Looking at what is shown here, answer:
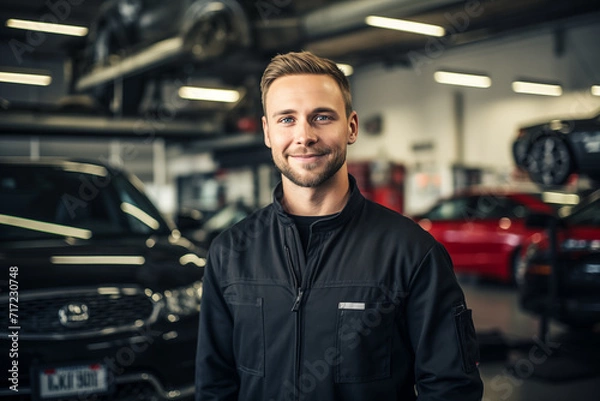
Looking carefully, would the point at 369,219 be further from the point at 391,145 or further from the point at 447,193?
the point at 391,145

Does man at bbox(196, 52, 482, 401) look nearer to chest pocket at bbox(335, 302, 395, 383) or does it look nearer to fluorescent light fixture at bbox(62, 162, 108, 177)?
chest pocket at bbox(335, 302, 395, 383)

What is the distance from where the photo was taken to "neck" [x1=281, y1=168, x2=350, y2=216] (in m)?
1.62

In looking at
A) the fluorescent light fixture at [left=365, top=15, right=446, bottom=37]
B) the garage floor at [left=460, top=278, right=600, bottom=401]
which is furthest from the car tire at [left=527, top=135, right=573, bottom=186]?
the fluorescent light fixture at [left=365, top=15, right=446, bottom=37]

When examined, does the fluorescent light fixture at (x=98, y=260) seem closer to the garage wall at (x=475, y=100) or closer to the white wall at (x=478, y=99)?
the garage wall at (x=475, y=100)

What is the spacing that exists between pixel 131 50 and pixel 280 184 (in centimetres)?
756

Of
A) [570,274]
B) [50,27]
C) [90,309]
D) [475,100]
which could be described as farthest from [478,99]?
[90,309]

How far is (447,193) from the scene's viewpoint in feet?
53.0

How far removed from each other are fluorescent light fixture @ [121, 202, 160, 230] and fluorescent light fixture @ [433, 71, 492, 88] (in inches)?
409

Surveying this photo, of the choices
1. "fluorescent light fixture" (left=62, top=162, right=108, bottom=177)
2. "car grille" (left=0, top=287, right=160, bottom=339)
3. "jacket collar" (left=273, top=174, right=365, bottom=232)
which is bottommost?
"car grille" (left=0, top=287, right=160, bottom=339)

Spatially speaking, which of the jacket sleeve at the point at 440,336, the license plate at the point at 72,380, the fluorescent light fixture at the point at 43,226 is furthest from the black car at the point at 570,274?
the jacket sleeve at the point at 440,336

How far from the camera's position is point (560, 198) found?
1002 cm

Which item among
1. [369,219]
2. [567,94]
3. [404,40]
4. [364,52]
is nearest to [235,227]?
[369,219]

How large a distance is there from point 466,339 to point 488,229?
7709mm

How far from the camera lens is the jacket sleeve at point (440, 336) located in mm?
1459
